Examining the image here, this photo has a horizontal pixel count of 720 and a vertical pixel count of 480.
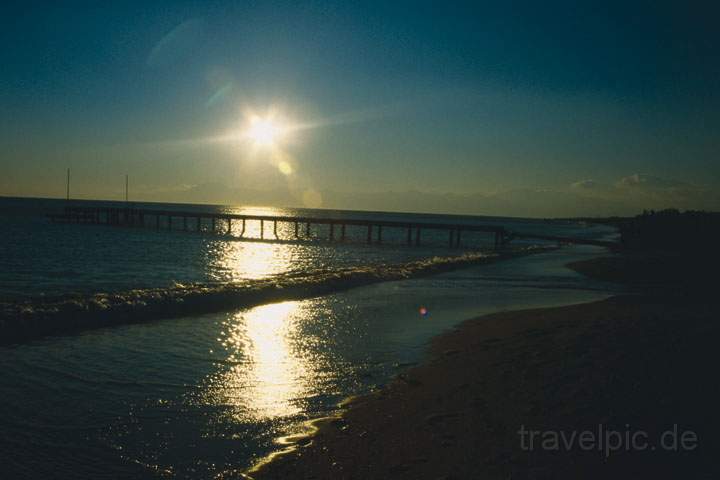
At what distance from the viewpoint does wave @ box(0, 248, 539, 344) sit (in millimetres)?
11664

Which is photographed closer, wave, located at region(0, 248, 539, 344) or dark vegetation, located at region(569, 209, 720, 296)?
wave, located at region(0, 248, 539, 344)

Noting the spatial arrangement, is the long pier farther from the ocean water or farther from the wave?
the ocean water

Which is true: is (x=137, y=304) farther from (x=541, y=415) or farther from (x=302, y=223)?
(x=302, y=223)

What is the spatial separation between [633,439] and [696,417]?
0.81 meters

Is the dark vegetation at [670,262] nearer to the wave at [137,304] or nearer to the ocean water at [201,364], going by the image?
the ocean water at [201,364]

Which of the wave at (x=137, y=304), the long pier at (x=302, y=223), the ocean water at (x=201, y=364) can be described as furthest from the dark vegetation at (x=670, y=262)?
the wave at (x=137, y=304)

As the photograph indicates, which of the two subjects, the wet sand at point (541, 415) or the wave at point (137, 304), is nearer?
the wet sand at point (541, 415)

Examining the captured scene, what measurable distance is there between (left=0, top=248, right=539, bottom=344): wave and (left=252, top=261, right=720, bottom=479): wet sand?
803cm

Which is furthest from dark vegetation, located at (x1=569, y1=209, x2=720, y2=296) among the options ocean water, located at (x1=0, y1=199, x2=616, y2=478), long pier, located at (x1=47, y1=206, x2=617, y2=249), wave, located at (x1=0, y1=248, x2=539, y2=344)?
wave, located at (x1=0, y1=248, x2=539, y2=344)

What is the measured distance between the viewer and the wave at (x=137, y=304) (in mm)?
11664

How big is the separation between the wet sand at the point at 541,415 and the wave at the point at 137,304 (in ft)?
26.3

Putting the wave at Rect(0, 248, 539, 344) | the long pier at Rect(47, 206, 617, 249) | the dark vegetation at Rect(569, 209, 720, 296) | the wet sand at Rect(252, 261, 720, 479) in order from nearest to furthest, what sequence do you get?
the wet sand at Rect(252, 261, 720, 479)
the wave at Rect(0, 248, 539, 344)
the dark vegetation at Rect(569, 209, 720, 296)
the long pier at Rect(47, 206, 617, 249)

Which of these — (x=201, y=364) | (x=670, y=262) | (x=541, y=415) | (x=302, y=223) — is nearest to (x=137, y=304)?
(x=201, y=364)

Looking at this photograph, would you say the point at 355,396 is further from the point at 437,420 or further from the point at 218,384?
the point at 218,384
